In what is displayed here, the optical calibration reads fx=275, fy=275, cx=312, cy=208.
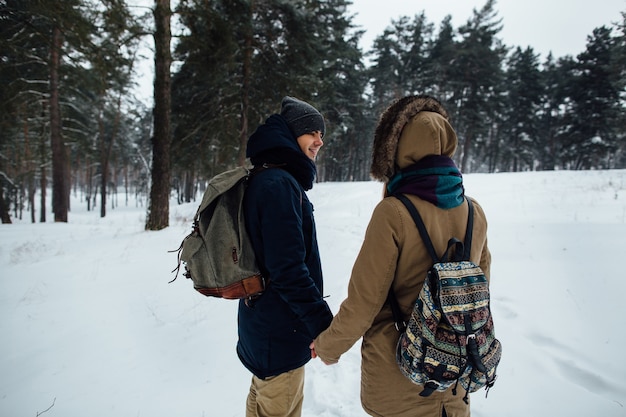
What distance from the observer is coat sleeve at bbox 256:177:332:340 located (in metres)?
1.40

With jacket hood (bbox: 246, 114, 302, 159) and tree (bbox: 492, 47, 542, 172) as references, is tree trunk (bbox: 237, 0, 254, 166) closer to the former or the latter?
jacket hood (bbox: 246, 114, 302, 159)

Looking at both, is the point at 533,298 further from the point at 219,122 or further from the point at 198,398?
the point at 219,122

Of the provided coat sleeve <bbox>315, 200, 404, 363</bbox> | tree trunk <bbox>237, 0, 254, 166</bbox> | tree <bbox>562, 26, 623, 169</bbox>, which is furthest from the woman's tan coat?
tree <bbox>562, 26, 623, 169</bbox>

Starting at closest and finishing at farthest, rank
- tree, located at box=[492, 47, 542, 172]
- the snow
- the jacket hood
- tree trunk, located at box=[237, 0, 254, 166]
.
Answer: the jacket hood < the snow < tree trunk, located at box=[237, 0, 254, 166] < tree, located at box=[492, 47, 542, 172]

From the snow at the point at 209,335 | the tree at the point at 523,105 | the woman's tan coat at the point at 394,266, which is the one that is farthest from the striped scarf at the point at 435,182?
the tree at the point at 523,105

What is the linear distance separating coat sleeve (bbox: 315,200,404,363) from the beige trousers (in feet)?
1.54

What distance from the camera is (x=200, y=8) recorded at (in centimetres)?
737

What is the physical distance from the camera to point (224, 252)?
1466mm

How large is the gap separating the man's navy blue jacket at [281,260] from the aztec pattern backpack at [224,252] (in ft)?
0.21

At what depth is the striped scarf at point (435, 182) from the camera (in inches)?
50.4

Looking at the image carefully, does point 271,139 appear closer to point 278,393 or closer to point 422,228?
point 422,228

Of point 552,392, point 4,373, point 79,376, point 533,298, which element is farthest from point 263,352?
point 533,298

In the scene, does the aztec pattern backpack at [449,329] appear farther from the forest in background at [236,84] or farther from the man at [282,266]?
the forest in background at [236,84]

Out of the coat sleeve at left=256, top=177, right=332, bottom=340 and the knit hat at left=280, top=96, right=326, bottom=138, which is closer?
the coat sleeve at left=256, top=177, right=332, bottom=340
